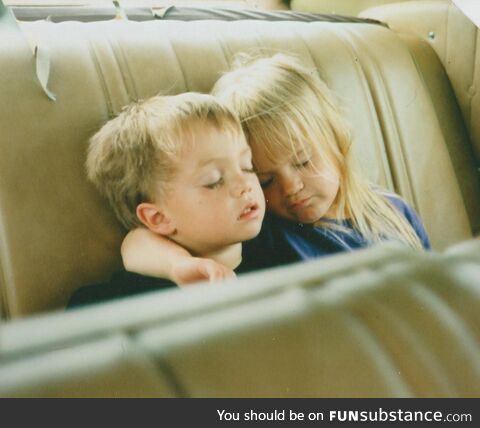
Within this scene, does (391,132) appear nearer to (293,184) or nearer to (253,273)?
(293,184)

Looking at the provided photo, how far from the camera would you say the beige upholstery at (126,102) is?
0.52 m

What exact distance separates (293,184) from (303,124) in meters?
0.07

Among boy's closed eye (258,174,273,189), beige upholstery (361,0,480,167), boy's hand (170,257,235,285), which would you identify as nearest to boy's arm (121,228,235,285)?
boy's hand (170,257,235,285)

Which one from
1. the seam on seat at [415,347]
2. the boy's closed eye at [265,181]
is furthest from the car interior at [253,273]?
the boy's closed eye at [265,181]

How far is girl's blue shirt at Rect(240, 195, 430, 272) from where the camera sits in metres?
0.53

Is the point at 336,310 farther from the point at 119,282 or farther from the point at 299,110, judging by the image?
the point at 299,110

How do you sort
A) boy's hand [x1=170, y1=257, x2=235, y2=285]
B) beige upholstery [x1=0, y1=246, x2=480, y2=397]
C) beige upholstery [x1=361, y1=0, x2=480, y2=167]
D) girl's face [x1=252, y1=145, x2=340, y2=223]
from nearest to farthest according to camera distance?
1. beige upholstery [x1=0, y1=246, x2=480, y2=397]
2. boy's hand [x1=170, y1=257, x2=235, y2=285]
3. girl's face [x1=252, y1=145, x2=340, y2=223]
4. beige upholstery [x1=361, y1=0, x2=480, y2=167]

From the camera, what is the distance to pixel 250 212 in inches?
20.8

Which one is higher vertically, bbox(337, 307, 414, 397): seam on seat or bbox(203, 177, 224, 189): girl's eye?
bbox(337, 307, 414, 397): seam on seat

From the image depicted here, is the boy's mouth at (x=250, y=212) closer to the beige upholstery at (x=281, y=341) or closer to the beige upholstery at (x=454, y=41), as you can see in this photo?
the beige upholstery at (x=281, y=341)

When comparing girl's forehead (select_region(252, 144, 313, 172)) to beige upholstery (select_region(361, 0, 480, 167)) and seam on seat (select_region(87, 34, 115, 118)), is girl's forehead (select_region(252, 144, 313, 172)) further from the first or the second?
beige upholstery (select_region(361, 0, 480, 167))

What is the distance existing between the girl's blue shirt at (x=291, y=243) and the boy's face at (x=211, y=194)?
2cm

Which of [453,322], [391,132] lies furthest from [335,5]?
[453,322]
